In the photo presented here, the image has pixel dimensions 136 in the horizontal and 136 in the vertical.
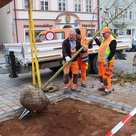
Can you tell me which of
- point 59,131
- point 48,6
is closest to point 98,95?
point 59,131

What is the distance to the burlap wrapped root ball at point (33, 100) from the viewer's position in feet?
15.6

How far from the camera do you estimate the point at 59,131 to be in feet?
13.5

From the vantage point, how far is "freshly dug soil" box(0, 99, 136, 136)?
159 inches

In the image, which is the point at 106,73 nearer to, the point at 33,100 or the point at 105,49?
the point at 105,49

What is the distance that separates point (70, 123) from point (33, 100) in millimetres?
911

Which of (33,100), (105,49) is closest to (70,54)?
(105,49)

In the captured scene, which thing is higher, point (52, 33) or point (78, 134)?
point (52, 33)

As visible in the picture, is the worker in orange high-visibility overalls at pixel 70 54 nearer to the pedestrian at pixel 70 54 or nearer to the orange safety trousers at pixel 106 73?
the pedestrian at pixel 70 54

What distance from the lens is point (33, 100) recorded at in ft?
15.6

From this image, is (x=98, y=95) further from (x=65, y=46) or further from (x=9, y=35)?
(x=9, y=35)

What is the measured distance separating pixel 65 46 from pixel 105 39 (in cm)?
108

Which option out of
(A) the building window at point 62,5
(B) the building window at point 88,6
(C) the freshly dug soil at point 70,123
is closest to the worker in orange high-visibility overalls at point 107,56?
(C) the freshly dug soil at point 70,123

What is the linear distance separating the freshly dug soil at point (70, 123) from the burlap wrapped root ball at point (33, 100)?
0.60ft

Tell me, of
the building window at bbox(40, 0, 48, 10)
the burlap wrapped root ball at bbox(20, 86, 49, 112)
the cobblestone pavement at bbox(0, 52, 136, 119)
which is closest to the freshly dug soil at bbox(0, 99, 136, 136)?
the burlap wrapped root ball at bbox(20, 86, 49, 112)
